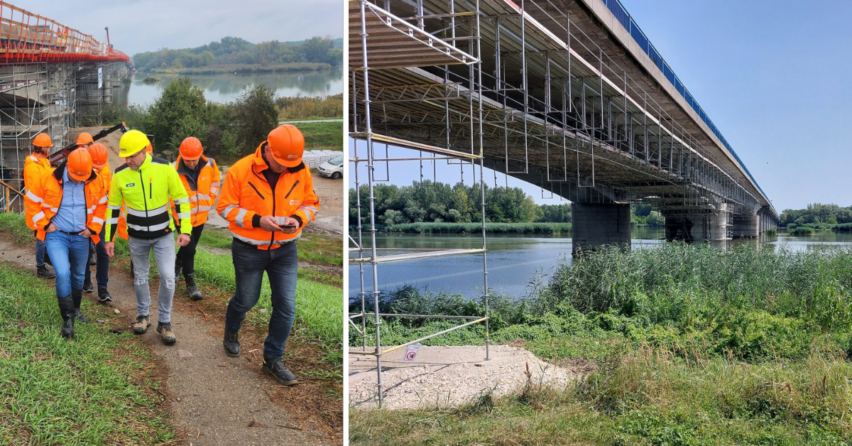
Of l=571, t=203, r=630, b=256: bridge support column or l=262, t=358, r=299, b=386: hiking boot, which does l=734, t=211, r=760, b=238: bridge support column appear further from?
l=262, t=358, r=299, b=386: hiking boot

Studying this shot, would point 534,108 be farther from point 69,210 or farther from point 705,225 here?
point 705,225

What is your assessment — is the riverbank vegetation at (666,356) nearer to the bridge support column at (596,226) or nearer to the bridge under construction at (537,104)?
the bridge under construction at (537,104)

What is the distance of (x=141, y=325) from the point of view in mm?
4020

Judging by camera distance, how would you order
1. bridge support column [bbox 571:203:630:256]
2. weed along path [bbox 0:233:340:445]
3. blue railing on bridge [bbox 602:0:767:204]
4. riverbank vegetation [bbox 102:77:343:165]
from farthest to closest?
bridge support column [bbox 571:203:630:256] → blue railing on bridge [bbox 602:0:767:204] → riverbank vegetation [bbox 102:77:343:165] → weed along path [bbox 0:233:340:445]

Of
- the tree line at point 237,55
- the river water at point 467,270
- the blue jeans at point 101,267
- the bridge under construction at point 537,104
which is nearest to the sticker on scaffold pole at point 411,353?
the bridge under construction at point 537,104

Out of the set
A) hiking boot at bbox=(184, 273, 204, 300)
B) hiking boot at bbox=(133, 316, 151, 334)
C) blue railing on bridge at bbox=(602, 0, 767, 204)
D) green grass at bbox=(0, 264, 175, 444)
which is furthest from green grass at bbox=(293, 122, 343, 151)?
blue railing on bridge at bbox=(602, 0, 767, 204)

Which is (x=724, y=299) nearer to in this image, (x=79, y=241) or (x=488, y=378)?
(x=488, y=378)

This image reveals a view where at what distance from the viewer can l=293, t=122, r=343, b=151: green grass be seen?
3.95m

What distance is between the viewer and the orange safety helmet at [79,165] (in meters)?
4.04

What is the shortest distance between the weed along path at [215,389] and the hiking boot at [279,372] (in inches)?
1.6

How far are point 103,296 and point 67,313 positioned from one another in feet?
1.03

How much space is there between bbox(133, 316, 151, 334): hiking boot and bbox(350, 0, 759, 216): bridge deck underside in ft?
12.5

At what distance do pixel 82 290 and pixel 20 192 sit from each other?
763mm

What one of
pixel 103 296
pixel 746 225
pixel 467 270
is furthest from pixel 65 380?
pixel 746 225
